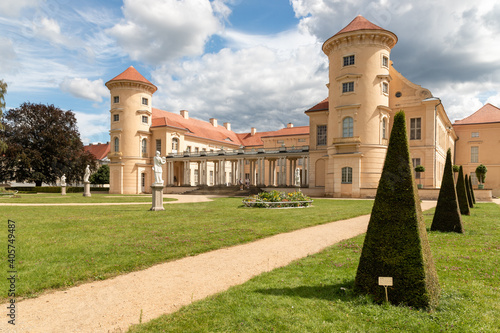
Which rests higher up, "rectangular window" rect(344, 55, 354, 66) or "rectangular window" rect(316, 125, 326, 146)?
"rectangular window" rect(344, 55, 354, 66)

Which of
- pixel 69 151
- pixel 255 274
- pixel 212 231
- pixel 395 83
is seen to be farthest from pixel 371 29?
pixel 69 151

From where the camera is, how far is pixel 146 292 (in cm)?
559

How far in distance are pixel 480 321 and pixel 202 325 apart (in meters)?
3.85

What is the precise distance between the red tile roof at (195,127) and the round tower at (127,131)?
3.65 meters

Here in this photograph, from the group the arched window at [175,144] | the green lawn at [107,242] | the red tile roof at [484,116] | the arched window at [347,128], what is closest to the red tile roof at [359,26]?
the arched window at [347,128]

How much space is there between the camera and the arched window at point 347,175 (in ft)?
113

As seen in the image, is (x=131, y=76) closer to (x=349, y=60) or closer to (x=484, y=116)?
(x=349, y=60)

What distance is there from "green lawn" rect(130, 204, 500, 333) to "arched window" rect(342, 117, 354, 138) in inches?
1146

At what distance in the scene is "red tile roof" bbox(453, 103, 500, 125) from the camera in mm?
48219

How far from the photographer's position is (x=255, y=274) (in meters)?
6.64

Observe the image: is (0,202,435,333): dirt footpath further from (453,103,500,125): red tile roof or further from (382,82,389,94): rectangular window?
(453,103,500,125): red tile roof

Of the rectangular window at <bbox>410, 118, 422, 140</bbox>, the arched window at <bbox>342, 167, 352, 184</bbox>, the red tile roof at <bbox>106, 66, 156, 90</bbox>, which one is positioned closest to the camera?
the arched window at <bbox>342, 167, 352, 184</bbox>

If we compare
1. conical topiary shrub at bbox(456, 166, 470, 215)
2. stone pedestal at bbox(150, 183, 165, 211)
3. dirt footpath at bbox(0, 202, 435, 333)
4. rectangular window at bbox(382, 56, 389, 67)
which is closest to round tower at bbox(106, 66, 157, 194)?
stone pedestal at bbox(150, 183, 165, 211)

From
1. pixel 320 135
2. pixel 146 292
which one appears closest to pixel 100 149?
pixel 320 135
